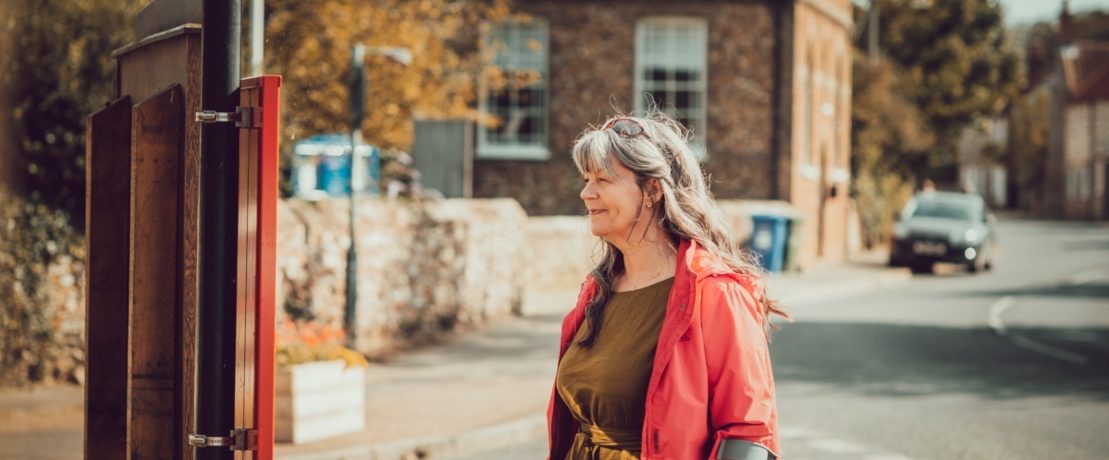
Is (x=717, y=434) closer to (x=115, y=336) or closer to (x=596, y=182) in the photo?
(x=596, y=182)

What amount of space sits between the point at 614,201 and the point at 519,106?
1010 inches

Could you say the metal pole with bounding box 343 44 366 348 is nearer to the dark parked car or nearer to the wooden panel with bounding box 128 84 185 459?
the wooden panel with bounding box 128 84 185 459

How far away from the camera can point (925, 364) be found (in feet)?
47.5

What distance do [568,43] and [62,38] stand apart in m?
17.1

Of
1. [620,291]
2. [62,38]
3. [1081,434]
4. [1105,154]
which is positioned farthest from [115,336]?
[1105,154]

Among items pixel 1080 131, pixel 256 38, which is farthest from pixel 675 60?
pixel 1080 131

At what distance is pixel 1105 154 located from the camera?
6875 cm

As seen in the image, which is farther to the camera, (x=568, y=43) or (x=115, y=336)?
(x=568, y=43)

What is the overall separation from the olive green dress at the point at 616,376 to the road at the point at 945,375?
5.51 metres

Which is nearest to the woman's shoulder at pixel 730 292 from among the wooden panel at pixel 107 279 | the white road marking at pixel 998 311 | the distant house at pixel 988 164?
the wooden panel at pixel 107 279

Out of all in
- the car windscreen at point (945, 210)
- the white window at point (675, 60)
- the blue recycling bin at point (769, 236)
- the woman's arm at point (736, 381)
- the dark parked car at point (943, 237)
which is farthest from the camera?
the car windscreen at point (945, 210)

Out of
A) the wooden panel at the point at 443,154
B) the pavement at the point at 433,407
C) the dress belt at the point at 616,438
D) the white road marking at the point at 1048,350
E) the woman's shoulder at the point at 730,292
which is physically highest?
the wooden panel at the point at 443,154

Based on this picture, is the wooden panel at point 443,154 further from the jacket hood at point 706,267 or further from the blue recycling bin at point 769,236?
the jacket hood at point 706,267

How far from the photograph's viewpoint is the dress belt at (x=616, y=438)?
11.9 ft
